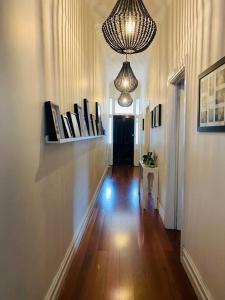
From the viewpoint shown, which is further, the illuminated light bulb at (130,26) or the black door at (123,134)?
the black door at (123,134)

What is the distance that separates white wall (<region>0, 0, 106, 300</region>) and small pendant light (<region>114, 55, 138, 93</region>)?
215 cm

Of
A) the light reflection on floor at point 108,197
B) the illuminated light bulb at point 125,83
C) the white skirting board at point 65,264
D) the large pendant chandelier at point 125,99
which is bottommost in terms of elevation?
the light reflection on floor at point 108,197

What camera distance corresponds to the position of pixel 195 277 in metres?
2.23

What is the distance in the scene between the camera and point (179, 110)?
3.52 m

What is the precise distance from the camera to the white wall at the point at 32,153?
125cm

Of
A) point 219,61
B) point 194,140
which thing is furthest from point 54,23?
point 194,140

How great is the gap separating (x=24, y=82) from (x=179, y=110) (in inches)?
97.7

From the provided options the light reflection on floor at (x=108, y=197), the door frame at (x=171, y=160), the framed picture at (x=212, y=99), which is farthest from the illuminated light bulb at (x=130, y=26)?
the light reflection on floor at (x=108, y=197)

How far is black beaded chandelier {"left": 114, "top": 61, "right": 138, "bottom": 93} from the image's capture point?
4.73 meters

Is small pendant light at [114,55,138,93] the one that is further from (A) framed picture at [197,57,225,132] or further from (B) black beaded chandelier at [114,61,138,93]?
(A) framed picture at [197,57,225,132]

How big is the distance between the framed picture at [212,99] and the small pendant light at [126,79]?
2713 mm

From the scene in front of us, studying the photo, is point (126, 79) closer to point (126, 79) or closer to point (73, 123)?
point (126, 79)

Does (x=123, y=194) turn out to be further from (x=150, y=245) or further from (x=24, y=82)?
(x=24, y=82)

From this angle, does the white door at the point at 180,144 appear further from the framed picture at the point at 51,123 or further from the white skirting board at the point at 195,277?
the framed picture at the point at 51,123
